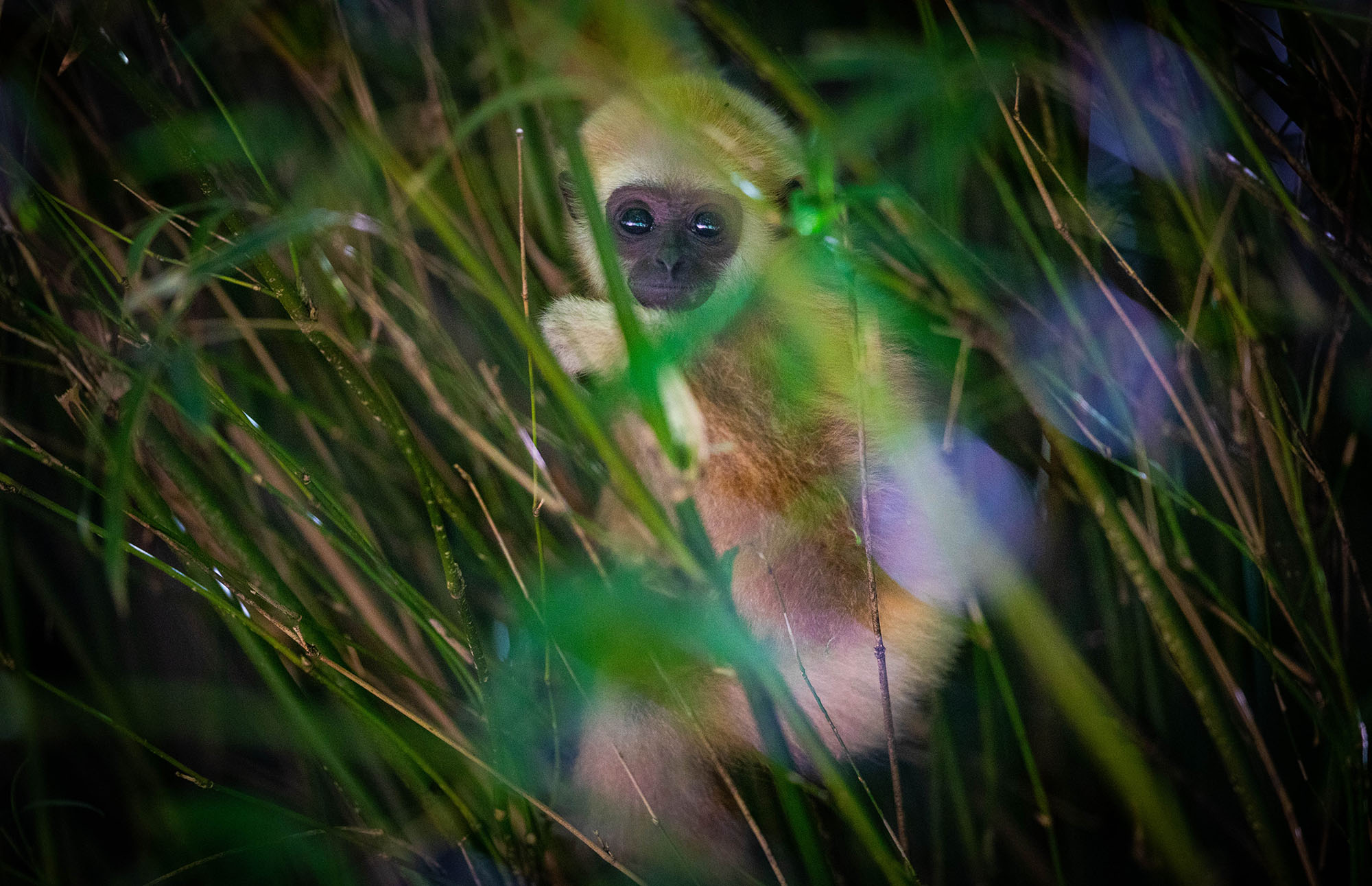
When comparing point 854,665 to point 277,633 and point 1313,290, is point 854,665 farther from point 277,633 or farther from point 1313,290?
point 1313,290

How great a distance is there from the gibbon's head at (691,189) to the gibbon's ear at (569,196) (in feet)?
0.58

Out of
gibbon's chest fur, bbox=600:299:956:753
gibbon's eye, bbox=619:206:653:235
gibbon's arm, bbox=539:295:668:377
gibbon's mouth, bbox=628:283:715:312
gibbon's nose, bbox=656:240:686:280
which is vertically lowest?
gibbon's chest fur, bbox=600:299:956:753

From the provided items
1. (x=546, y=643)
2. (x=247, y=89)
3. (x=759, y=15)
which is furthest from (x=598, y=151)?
(x=546, y=643)

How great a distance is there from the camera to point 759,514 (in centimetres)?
99

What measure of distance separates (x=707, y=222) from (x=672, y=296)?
13cm

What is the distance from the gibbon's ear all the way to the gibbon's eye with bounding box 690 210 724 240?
0.29 m

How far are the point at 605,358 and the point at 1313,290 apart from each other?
0.99 meters

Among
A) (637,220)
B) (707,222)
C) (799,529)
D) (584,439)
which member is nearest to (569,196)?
(637,220)

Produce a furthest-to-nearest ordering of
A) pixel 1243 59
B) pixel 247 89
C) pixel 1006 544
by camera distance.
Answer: pixel 247 89, pixel 1243 59, pixel 1006 544

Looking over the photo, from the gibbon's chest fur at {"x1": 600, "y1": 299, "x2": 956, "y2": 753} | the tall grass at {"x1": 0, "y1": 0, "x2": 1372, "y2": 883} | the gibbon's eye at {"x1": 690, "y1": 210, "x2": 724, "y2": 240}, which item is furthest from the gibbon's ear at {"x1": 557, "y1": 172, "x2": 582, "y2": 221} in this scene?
the gibbon's chest fur at {"x1": 600, "y1": 299, "x2": 956, "y2": 753}

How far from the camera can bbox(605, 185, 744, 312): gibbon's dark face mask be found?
1.13 m

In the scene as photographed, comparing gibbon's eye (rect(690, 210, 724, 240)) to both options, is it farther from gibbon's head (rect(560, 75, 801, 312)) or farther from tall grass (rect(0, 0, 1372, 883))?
tall grass (rect(0, 0, 1372, 883))

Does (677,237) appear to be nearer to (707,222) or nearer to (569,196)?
(707,222)

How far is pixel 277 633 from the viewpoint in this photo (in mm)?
846
